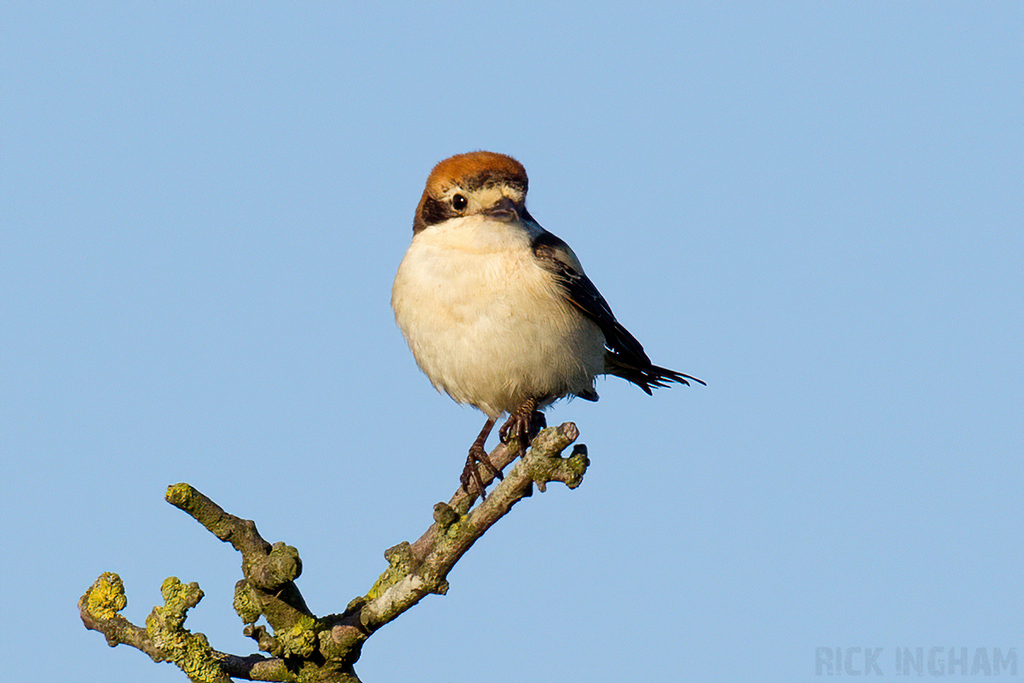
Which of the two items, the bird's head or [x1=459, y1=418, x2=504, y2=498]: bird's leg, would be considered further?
the bird's head

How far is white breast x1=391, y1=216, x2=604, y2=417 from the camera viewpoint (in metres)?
6.62

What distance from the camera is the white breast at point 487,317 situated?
662 centimetres

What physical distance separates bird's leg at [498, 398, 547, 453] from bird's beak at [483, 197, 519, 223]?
122 cm

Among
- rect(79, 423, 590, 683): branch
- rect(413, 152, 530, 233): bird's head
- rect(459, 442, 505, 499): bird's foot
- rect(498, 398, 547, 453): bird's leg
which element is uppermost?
rect(413, 152, 530, 233): bird's head

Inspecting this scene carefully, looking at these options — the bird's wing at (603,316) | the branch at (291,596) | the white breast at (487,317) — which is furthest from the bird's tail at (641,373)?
the branch at (291,596)

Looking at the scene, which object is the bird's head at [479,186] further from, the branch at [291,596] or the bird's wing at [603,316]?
the branch at [291,596]

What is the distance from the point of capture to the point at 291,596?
463 centimetres

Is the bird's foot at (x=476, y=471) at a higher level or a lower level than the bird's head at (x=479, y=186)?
lower

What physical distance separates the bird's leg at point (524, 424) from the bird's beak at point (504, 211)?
4.00ft

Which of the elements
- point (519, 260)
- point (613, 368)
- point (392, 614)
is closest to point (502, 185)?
point (519, 260)

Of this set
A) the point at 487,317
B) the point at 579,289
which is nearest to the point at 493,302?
the point at 487,317

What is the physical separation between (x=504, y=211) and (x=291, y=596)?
319 centimetres

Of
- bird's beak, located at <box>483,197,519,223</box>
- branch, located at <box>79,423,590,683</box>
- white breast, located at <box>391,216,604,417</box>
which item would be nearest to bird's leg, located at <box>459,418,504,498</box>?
white breast, located at <box>391,216,604,417</box>

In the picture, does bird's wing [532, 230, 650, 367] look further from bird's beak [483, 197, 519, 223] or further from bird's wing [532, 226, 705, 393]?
bird's beak [483, 197, 519, 223]
